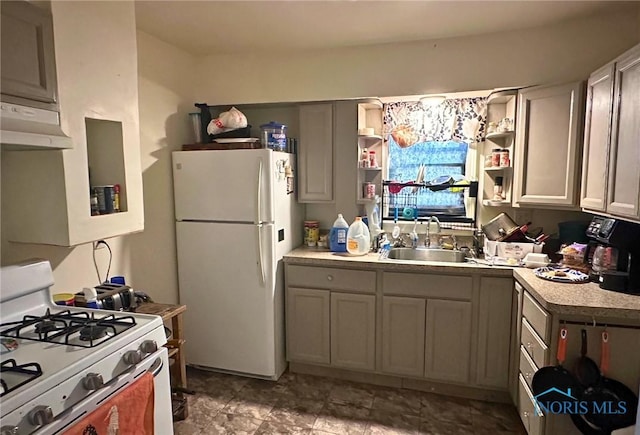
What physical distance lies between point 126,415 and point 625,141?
2.42 metres

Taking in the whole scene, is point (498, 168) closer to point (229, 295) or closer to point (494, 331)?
point (494, 331)

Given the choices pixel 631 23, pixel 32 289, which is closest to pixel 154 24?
pixel 32 289

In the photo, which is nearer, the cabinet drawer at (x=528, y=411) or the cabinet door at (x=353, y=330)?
the cabinet drawer at (x=528, y=411)

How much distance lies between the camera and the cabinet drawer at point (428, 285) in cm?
253

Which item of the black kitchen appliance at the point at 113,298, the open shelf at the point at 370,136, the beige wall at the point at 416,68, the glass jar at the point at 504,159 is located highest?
the beige wall at the point at 416,68

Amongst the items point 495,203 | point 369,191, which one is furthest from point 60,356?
point 495,203

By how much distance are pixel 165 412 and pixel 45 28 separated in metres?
1.66

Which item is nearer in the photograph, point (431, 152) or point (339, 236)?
point (339, 236)

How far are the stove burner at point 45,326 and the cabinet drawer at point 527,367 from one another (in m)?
2.21

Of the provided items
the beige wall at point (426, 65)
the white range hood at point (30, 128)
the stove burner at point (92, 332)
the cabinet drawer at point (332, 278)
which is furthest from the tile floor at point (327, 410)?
the beige wall at point (426, 65)

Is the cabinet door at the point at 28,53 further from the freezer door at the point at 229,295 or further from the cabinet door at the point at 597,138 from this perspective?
the cabinet door at the point at 597,138

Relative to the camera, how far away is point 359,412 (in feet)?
8.21

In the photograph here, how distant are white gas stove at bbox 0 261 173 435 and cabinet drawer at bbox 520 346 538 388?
178 centimetres

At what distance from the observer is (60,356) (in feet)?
4.33
